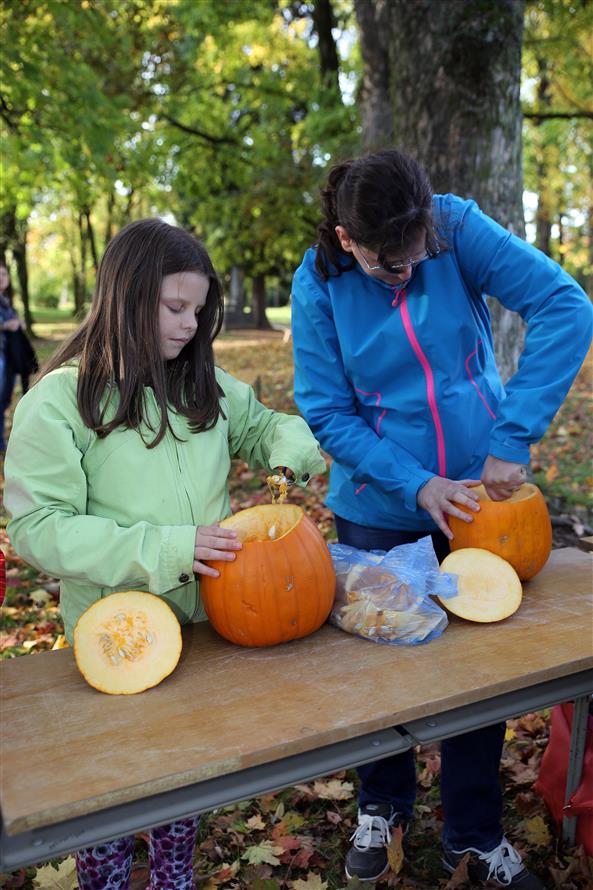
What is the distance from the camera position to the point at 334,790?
2883 millimetres

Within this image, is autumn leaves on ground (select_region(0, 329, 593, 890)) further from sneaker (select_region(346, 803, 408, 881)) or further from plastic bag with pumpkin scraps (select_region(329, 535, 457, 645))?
plastic bag with pumpkin scraps (select_region(329, 535, 457, 645))

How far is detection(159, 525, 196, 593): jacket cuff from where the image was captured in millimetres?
1724

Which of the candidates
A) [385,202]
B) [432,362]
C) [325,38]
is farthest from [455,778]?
[325,38]

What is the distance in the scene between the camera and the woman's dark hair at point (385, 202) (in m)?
1.91

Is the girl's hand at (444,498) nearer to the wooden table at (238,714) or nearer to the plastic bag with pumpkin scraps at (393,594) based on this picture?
the plastic bag with pumpkin scraps at (393,594)

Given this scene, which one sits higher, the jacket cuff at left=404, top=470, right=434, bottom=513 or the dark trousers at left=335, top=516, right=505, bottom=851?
the jacket cuff at left=404, top=470, right=434, bottom=513

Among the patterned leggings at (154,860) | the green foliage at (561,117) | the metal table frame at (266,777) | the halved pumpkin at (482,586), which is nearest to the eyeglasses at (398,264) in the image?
the halved pumpkin at (482,586)

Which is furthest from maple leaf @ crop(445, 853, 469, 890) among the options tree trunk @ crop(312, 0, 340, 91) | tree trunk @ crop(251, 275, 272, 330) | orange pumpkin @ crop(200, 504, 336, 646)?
tree trunk @ crop(251, 275, 272, 330)

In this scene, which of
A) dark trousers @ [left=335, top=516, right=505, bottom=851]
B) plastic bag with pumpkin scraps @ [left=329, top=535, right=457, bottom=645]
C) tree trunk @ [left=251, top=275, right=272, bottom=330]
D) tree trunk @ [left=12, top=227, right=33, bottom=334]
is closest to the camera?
plastic bag with pumpkin scraps @ [left=329, top=535, right=457, bottom=645]

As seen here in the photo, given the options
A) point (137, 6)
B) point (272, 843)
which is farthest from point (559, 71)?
point (272, 843)

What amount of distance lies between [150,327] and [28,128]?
656 centimetres

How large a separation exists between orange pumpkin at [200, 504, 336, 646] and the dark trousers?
53cm

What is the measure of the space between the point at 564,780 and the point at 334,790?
0.85m

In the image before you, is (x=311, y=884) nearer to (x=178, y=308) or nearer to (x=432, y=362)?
(x=432, y=362)
